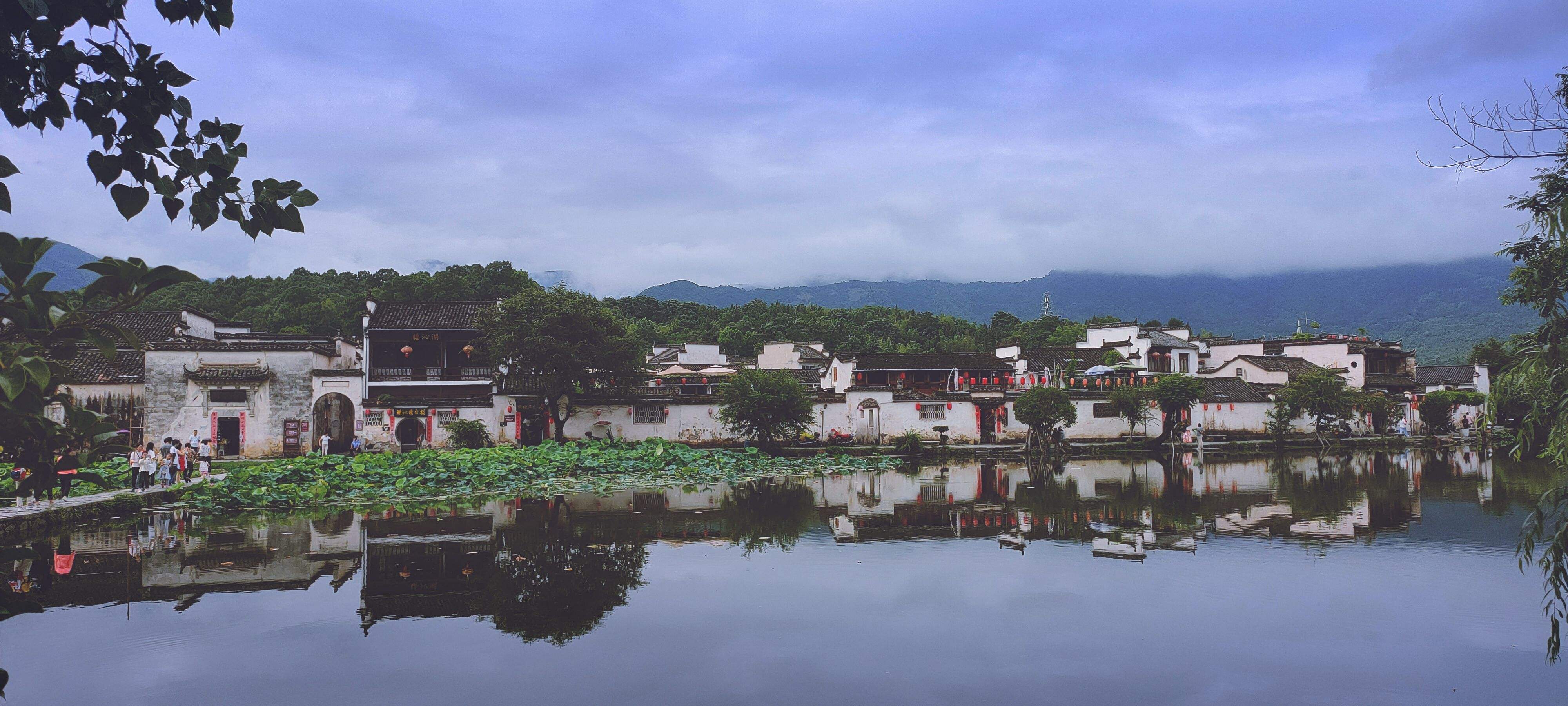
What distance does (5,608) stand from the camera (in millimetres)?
2506

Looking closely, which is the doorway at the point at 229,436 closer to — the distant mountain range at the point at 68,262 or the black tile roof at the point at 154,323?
the black tile roof at the point at 154,323

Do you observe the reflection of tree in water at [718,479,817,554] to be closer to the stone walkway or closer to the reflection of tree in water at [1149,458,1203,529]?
the reflection of tree in water at [1149,458,1203,529]

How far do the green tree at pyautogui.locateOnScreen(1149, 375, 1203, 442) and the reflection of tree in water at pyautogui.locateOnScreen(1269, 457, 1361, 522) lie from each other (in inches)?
232

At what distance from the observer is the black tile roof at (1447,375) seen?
154 feet

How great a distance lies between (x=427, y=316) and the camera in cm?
3122

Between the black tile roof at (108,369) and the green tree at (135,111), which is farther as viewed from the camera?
the black tile roof at (108,369)

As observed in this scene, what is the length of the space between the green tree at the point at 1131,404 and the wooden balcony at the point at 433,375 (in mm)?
24287

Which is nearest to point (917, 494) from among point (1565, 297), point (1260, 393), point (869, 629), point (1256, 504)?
point (1256, 504)

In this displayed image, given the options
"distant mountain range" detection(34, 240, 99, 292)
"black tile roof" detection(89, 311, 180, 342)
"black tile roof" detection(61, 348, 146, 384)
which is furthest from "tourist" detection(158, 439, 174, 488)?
"distant mountain range" detection(34, 240, 99, 292)

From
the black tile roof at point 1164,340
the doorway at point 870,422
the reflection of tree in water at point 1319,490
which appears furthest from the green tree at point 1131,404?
the doorway at point 870,422

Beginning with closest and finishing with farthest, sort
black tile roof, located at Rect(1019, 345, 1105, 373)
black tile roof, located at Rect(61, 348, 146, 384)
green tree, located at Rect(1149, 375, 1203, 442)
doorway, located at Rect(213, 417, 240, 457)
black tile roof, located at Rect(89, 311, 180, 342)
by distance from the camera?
black tile roof, located at Rect(61, 348, 146, 384) < doorway, located at Rect(213, 417, 240, 457) < black tile roof, located at Rect(89, 311, 180, 342) < green tree, located at Rect(1149, 375, 1203, 442) < black tile roof, located at Rect(1019, 345, 1105, 373)

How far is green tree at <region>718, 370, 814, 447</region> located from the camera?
1171 inches

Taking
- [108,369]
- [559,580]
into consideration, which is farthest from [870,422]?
[108,369]

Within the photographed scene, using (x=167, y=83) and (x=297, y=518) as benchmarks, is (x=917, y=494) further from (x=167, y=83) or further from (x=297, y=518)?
(x=167, y=83)
